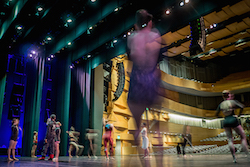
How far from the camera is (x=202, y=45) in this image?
10820mm

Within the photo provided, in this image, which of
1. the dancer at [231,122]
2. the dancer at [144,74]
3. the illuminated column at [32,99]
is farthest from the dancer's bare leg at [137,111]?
the illuminated column at [32,99]

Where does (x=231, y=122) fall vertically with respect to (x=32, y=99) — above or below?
below

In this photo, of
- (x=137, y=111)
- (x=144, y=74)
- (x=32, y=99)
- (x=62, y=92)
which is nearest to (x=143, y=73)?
(x=144, y=74)

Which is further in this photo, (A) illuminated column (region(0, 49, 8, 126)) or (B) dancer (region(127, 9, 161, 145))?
(A) illuminated column (region(0, 49, 8, 126))

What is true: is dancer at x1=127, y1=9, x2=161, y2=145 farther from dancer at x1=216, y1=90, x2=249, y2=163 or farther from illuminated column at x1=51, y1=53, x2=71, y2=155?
illuminated column at x1=51, y1=53, x2=71, y2=155

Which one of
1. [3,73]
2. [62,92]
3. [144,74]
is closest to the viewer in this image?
[144,74]

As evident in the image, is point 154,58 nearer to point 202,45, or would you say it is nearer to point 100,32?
point 202,45

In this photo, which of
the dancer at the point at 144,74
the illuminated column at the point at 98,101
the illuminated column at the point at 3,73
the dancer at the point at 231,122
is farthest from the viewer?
the illuminated column at the point at 98,101

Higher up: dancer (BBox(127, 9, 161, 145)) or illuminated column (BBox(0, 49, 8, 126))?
illuminated column (BBox(0, 49, 8, 126))

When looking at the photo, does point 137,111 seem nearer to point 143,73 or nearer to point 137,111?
Answer: point 137,111

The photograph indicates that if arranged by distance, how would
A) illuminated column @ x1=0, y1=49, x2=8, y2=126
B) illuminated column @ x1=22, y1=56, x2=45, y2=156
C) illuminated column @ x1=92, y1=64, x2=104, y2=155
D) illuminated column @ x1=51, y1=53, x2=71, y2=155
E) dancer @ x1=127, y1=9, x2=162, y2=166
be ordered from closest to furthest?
1. dancer @ x1=127, y1=9, x2=162, y2=166
2. illuminated column @ x1=0, y1=49, x2=8, y2=126
3. illuminated column @ x1=22, y1=56, x2=45, y2=156
4. illuminated column @ x1=51, y1=53, x2=71, y2=155
5. illuminated column @ x1=92, y1=64, x2=104, y2=155

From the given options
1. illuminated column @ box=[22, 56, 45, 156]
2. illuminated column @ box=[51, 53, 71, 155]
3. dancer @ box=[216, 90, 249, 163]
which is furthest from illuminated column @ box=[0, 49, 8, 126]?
dancer @ box=[216, 90, 249, 163]

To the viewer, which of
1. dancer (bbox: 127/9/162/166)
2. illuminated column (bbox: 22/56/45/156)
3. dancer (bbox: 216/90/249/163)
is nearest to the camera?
dancer (bbox: 127/9/162/166)

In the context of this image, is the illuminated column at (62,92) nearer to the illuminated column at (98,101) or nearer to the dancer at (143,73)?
the illuminated column at (98,101)
